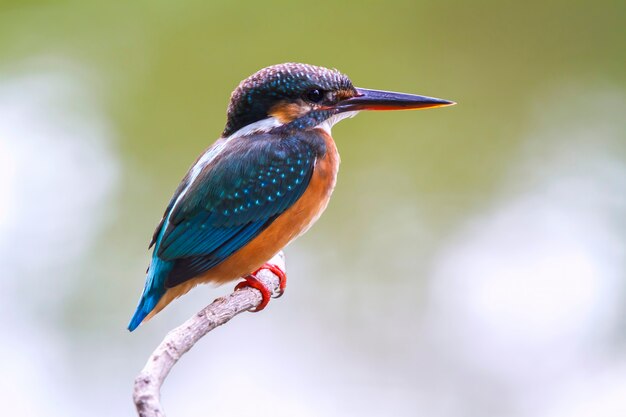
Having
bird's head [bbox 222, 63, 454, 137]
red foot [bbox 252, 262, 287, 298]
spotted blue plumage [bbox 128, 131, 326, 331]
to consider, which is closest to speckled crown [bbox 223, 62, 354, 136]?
bird's head [bbox 222, 63, 454, 137]

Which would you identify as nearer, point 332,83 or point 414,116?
point 332,83

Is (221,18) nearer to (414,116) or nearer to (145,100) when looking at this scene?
(145,100)

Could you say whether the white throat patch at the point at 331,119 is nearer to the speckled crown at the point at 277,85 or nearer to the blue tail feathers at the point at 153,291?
the speckled crown at the point at 277,85

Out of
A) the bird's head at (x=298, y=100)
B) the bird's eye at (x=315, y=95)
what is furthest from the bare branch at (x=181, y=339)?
the bird's eye at (x=315, y=95)

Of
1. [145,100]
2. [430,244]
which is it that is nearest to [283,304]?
[430,244]

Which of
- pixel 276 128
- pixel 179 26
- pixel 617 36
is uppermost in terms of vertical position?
pixel 617 36

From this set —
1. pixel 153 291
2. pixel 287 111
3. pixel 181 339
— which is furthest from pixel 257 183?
pixel 181 339

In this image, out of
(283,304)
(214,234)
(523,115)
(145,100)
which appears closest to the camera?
(214,234)
